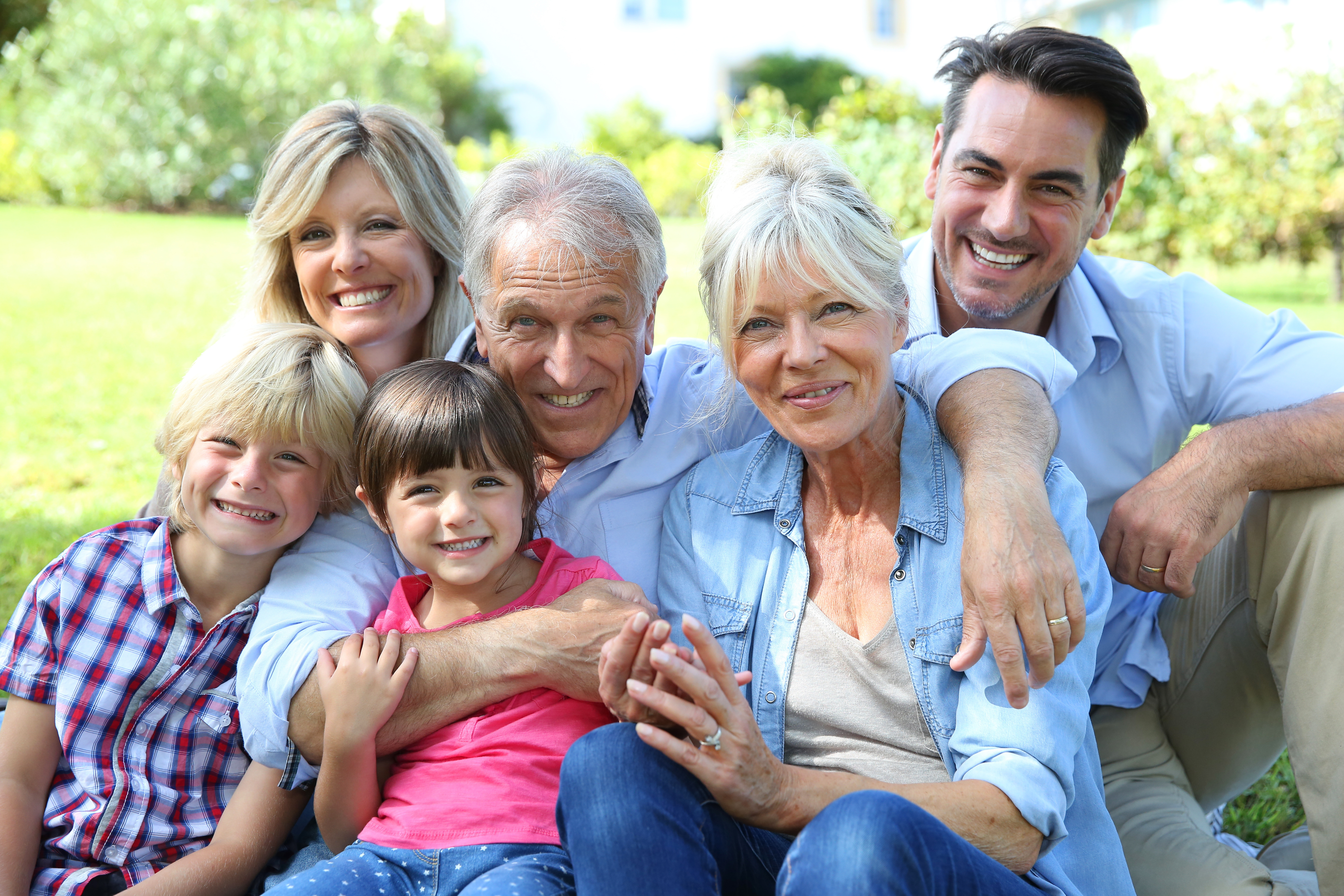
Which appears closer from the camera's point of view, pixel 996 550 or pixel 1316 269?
pixel 996 550

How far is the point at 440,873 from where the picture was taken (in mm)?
2135

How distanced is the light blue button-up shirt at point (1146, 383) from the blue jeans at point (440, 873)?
172 centimetres

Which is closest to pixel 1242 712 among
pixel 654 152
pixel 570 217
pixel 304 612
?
pixel 570 217

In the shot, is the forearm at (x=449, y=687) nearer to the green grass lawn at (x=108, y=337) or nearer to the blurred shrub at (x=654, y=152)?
the green grass lawn at (x=108, y=337)

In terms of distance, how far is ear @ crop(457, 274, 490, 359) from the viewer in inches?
108

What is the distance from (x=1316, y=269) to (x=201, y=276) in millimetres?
14437

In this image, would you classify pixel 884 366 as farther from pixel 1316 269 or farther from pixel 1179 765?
pixel 1316 269

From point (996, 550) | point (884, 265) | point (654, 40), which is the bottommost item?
point (996, 550)

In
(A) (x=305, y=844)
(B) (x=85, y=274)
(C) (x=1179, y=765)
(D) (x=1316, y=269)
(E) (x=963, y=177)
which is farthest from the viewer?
(D) (x=1316, y=269)

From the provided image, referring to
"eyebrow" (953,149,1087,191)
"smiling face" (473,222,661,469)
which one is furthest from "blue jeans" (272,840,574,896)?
"eyebrow" (953,149,1087,191)

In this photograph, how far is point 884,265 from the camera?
2377 mm

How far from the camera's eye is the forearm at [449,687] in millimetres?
2338

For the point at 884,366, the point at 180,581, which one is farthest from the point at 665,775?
the point at 180,581

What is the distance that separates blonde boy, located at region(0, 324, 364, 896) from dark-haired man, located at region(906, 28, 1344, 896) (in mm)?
1722
